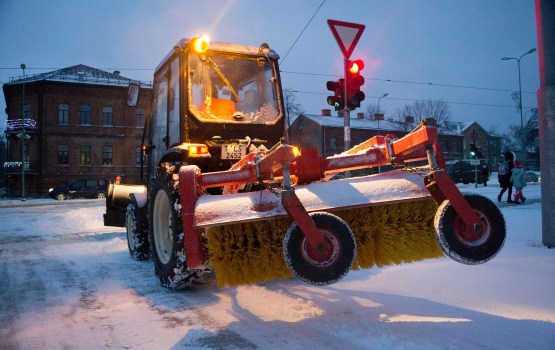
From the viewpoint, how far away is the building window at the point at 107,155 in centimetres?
3475

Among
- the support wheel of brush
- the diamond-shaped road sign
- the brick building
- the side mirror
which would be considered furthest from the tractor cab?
the brick building

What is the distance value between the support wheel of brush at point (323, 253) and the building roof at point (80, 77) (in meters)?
35.6

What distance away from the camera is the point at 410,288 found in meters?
3.90

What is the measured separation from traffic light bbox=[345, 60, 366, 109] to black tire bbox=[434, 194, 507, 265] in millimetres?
4704

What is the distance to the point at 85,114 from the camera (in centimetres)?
3447

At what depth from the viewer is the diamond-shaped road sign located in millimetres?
6562

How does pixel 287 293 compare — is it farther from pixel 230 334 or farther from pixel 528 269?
pixel 528 269

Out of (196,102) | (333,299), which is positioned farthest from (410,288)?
(196,102)

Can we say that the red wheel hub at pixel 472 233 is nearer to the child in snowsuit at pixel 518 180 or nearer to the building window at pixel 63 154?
the child in snowsuit at pixel 518 180

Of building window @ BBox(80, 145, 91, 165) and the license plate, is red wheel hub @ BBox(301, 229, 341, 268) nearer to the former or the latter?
the license plate

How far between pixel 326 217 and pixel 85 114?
36.3 meters

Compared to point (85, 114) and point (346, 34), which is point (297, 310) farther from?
point (85, 114)

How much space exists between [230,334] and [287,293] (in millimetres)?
1102

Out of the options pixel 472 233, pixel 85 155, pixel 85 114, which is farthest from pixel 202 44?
pixel 85 114
